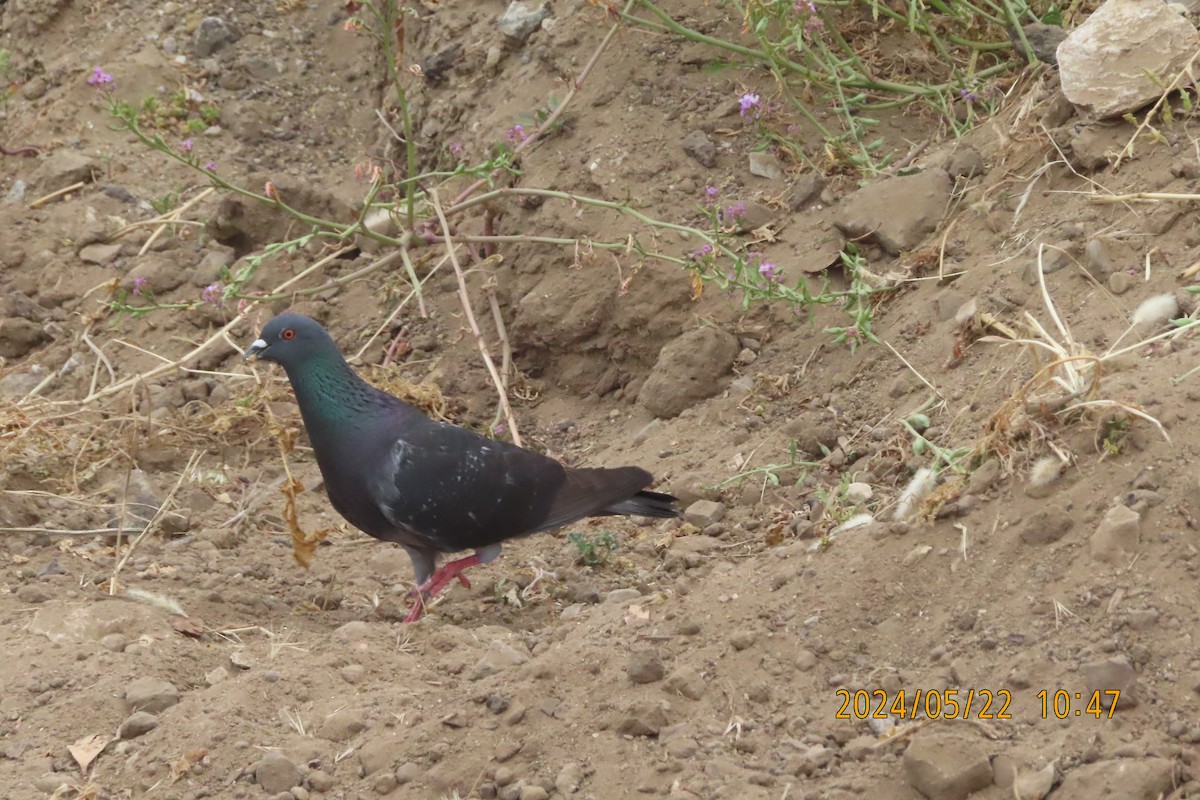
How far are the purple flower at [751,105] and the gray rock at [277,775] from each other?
11.1 ft

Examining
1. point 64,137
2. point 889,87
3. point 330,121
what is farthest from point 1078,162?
point 64,137

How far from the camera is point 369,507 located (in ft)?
14.2

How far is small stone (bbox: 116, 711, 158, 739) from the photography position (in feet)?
10.9

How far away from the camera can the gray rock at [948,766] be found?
2.60 meters

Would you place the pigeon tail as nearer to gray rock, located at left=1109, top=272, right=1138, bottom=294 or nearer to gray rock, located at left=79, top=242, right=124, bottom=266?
gray rock, located at left=1109, top=272, right=1138, bottom=294

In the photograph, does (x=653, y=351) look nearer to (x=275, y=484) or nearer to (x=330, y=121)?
(x=275, y=484)

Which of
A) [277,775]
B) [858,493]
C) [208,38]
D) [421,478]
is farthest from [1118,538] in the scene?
[208,38]

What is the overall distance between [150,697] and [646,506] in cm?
167

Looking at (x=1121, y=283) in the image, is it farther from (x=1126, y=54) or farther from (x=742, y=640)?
(x=742, y=640)

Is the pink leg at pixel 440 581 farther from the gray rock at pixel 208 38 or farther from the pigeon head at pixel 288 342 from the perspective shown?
the gray rock at pixel 208 38

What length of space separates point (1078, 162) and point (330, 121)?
3724 millimetres

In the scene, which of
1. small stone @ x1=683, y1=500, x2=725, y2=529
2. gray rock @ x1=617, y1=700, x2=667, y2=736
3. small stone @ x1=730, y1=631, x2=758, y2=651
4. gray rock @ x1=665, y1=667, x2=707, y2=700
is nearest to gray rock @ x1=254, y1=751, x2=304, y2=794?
gray rock @ x1=617, y1=700, x2=667, y2=736

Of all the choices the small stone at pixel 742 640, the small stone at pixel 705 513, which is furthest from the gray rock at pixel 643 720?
the small stone at pixel 705 513

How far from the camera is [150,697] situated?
11.4 feet
